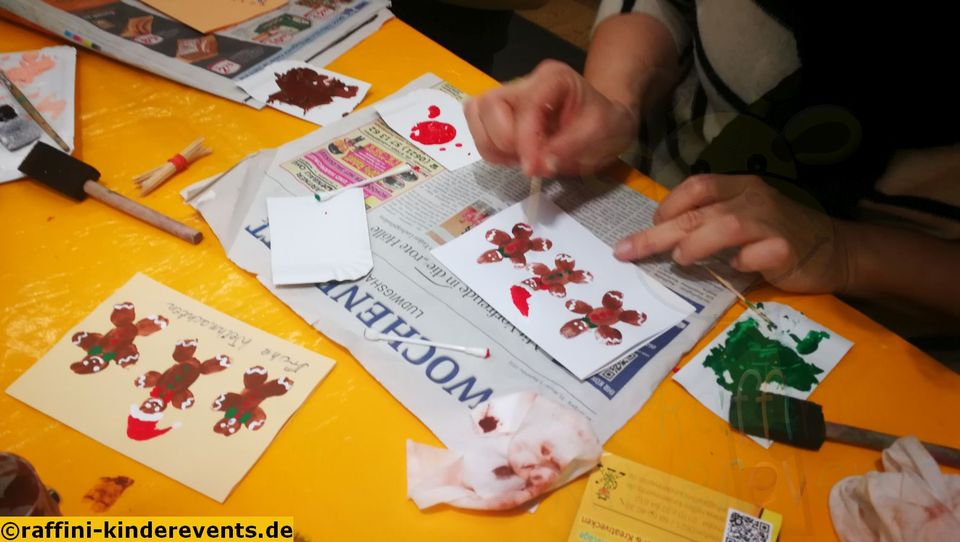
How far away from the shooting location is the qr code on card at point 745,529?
0.52m

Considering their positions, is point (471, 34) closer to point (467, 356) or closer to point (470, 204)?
point (470, 204)

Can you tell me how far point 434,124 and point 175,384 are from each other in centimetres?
48

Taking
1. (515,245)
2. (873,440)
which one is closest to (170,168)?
(515,245)

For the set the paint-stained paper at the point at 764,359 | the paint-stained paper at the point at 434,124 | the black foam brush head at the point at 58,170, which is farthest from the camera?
the paint-stained paper at the point at 434,124

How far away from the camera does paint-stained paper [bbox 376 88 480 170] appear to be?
0.84 meters

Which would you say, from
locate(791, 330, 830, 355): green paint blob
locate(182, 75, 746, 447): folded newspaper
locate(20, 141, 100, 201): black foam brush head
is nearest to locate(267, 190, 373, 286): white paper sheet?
locate(182, 75, 746, 447): folded newspaper

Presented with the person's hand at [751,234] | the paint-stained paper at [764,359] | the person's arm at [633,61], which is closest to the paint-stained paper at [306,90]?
the person's arm at [633,61]

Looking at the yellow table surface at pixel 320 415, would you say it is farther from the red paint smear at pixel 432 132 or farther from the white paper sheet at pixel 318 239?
the red paint smear at pixel 432 132

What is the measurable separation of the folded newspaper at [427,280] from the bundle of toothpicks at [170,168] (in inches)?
1.6

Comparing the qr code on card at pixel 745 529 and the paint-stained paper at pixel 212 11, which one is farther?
the paint-stained paper at pixel 212 11

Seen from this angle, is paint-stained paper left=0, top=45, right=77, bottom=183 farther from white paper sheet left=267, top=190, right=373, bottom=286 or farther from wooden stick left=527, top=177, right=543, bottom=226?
wooden stick left=527, top=177, right=543, bottom=226

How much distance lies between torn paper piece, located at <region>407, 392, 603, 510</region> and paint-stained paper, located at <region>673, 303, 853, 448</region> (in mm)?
137

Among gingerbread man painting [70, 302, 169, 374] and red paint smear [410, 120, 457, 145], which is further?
red paint smear [410, 120, 457, 145]

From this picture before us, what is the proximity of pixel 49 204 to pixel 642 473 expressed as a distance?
717 mm
